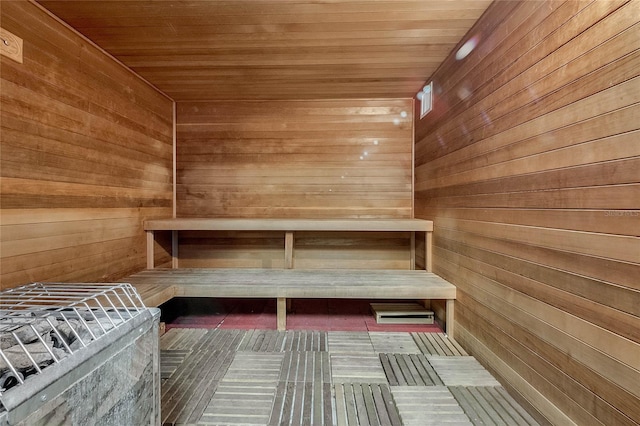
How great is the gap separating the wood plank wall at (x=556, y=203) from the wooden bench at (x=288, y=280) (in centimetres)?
41

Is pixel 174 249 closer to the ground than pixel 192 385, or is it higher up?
higher up

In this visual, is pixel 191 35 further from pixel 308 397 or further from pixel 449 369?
pixel 449 369

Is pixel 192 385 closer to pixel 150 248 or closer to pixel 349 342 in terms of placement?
pixel 349 342

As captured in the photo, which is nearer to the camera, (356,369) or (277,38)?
(356,369)

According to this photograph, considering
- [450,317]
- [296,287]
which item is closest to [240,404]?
[296,287]

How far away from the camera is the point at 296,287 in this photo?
7.59 ft

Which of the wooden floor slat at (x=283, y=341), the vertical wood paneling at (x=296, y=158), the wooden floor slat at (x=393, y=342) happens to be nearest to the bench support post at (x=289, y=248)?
the vertical wood paneling at (x=296, y=158)

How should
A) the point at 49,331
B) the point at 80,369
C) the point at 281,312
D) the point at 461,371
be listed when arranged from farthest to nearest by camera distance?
the point at 281,312 < the point at 461,371 < the point at 49,331 < the point at 80,369

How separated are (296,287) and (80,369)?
1579mm

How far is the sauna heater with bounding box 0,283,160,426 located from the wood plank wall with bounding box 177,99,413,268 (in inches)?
76.5

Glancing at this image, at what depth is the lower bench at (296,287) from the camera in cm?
225

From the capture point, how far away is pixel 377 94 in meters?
2.94

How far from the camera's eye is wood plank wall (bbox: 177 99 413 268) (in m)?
3.11

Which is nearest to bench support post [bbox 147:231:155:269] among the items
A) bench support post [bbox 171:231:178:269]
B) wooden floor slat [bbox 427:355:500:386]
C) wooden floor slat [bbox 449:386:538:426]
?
bench support post [bbox 171:231:178:269]
